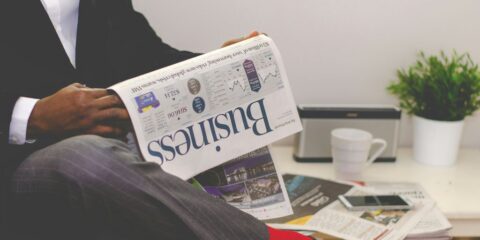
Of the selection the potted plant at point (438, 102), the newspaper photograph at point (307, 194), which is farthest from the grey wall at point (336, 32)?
the newspaper photograph at point (307, 194)

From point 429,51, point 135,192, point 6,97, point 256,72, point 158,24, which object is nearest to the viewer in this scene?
point 135,192

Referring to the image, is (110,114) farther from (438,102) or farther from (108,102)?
(438,102)

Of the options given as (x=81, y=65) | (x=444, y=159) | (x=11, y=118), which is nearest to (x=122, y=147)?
(x=11, y=118)

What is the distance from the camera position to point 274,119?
1.12 metres

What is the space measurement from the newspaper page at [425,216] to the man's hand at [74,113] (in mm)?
616

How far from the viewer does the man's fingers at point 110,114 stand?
935 millimetres

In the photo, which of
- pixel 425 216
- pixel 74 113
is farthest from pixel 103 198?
pixel 425 216

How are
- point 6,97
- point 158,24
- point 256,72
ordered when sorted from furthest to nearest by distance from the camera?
point 158,24
point 256,72
point 6,97

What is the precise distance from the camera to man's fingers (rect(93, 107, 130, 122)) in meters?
0.94

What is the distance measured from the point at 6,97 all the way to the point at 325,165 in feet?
2.71

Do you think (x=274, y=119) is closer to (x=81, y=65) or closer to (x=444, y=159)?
(x=81, y=65)

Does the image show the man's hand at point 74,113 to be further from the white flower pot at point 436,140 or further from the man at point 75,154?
the white flower pot at point 436,140

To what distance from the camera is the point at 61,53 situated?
1.07m

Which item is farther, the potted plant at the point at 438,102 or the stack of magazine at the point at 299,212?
the potted plant at the point at 438,102
